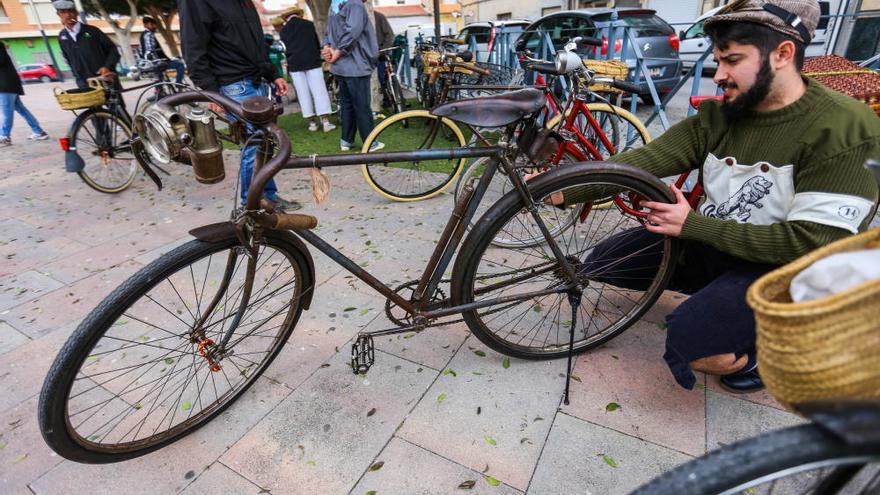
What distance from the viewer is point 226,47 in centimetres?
383

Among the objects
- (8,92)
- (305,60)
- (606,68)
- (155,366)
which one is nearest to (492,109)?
(155,366)

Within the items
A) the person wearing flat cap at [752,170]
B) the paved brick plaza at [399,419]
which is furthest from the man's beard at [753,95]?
the paved brick plaza at [399,419]

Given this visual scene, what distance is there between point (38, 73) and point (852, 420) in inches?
1540

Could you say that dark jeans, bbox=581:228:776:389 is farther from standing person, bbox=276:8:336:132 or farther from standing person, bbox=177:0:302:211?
standing person, bbox=276:8:336:132

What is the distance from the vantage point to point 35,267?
3682 mm

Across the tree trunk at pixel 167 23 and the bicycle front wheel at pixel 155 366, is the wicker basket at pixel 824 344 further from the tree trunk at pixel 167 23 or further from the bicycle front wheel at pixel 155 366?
the tree trunk at pixel 167 23

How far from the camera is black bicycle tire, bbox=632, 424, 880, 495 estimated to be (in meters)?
0.82

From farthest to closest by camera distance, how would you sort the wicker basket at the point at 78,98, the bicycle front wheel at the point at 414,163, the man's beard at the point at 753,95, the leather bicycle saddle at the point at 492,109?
the wicker basket at the point at 78,98 < the bicycle front wheel at the point at 414,163 < the leather bicycle saddle at the point at 492,109 < the man's beard at the point at 753,95

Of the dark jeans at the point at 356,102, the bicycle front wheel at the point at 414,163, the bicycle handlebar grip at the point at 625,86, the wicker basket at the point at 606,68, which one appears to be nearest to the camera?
the bicycle handlebar grip at the point at 625,86

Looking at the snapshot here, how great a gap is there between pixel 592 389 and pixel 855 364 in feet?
4.76

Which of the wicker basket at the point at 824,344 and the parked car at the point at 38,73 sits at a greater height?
the wicker basket at the point at 824,344

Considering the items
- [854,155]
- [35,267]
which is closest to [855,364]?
[854,155]

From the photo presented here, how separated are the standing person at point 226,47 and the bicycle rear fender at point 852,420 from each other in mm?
3453

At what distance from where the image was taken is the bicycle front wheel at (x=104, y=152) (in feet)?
16.1
